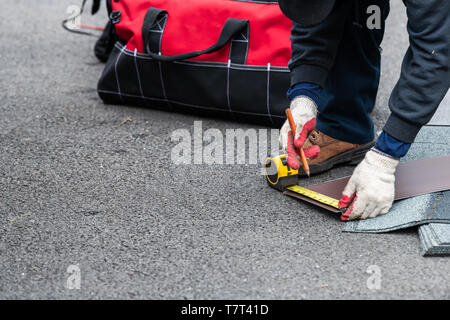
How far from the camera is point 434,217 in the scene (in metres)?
1.61

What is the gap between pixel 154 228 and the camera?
169cm

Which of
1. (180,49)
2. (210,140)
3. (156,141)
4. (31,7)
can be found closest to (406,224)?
(210,140)

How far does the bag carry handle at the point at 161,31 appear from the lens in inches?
89.2

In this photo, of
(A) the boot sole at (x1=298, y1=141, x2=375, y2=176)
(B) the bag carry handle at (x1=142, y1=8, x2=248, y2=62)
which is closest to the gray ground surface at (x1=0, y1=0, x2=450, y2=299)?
(A) the boot sole at (x1=298, y1=141, x2=375, y2=176)

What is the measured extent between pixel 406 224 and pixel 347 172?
0.50m

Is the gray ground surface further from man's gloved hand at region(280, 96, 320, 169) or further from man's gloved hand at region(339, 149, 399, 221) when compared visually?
man's gloved hand at region(280, 96, 320, 169)

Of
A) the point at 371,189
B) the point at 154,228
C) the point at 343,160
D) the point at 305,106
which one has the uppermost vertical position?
the point at 305,106

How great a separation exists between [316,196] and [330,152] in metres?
0.31

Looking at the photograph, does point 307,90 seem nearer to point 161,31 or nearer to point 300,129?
point 300,129

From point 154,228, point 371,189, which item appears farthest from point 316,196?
point 154,228

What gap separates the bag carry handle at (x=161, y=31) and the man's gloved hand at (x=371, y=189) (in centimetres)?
90

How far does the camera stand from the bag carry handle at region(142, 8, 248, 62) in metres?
2.27

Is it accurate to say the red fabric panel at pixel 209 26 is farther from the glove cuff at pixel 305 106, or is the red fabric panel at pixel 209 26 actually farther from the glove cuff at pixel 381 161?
the glove cuff at pixel 381 161

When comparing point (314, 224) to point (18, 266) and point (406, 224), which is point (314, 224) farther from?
point (18, 266)
